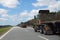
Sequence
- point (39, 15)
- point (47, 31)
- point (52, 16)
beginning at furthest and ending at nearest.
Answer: point (39, 15) < point (52, 16) < point (47, 31)

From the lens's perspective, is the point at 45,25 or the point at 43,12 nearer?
the point at 45,25

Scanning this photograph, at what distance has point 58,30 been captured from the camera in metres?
26.7

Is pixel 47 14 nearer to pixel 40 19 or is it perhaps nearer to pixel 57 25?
pixel 40 19

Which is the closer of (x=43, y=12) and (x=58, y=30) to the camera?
(x=58, y=30)

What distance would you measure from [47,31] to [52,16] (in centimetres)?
333

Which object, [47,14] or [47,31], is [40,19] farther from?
[47,31]

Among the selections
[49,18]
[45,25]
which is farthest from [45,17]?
[45,25]

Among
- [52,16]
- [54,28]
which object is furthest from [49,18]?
[54,28]

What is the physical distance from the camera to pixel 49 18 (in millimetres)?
29141

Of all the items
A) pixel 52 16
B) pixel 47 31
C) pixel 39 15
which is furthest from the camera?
pixel 39 15

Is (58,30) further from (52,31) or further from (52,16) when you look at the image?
(52,16)

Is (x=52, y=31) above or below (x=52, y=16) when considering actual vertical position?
below

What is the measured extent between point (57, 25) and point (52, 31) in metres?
1.07

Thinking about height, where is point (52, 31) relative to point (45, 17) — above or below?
below
